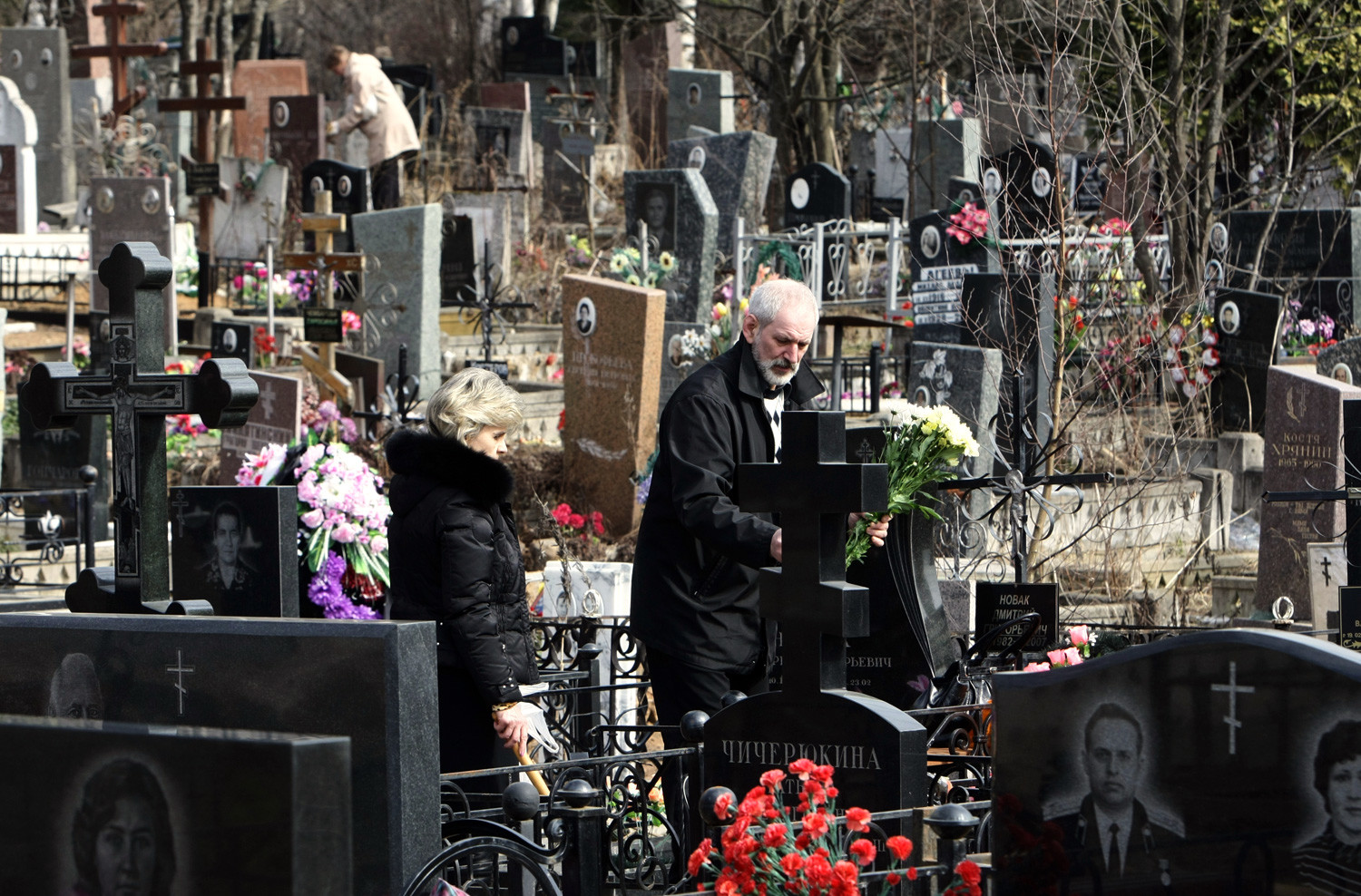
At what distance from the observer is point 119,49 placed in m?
20.1

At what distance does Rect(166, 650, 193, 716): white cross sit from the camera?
4.08 meters

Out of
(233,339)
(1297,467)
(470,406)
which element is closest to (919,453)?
(470,406)

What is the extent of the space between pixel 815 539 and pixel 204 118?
60.8 ft

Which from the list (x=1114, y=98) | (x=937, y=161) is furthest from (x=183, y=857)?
(x=937, y=161)

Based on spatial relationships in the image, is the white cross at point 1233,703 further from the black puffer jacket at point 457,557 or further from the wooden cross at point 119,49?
the wooden cross at point 119,49

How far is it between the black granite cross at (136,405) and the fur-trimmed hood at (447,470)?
0.48 meters

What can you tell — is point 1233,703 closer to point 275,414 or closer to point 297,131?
point 275,414

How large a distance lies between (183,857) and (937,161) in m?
16.4

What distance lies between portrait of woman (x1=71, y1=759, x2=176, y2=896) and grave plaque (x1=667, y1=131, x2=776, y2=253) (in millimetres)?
13986

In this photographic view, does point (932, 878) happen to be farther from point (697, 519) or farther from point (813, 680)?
point (697, 519)

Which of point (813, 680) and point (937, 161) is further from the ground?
point (937, 161)

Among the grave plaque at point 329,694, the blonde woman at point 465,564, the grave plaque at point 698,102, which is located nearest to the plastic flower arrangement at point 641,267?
the grave plaque at point 698,102

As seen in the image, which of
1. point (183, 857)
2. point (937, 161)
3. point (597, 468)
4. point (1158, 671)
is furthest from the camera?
point (937, 161)

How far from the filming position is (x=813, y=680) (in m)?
4.12
